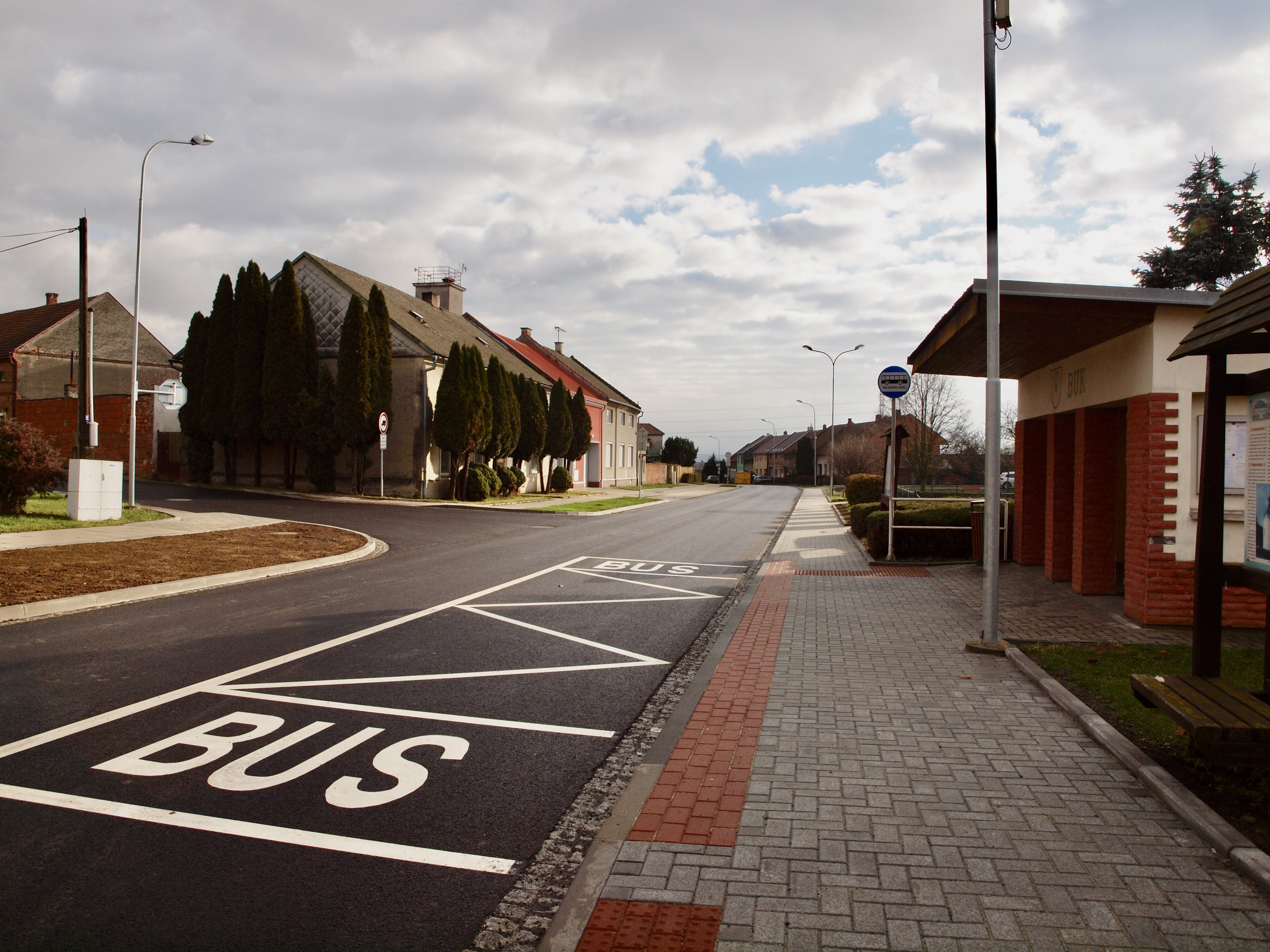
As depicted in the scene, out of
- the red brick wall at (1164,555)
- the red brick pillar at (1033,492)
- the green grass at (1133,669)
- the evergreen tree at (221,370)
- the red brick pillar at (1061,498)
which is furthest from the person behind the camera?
the evergreen tree at (221,370)

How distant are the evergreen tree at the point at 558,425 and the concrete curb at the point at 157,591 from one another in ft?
87.6

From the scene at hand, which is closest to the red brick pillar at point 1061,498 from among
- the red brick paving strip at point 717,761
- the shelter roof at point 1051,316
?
the shelter roof at point 1051,316

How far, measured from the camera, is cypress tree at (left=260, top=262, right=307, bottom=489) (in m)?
28.0

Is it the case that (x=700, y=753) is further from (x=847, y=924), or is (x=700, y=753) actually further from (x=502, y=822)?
(x=847, y=924)

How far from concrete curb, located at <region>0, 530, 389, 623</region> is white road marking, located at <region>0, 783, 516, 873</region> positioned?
5115 mm

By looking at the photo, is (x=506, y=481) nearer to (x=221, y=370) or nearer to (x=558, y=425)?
(x=558, y=425)

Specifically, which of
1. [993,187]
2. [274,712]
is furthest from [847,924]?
[993,187]

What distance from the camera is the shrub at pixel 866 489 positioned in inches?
885

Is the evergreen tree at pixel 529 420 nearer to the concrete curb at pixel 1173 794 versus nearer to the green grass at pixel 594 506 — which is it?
the green grass at pixel 594 506

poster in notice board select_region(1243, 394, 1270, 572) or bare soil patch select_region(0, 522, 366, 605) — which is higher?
poster in notice board select_region(1243, 394, 1270, 572)

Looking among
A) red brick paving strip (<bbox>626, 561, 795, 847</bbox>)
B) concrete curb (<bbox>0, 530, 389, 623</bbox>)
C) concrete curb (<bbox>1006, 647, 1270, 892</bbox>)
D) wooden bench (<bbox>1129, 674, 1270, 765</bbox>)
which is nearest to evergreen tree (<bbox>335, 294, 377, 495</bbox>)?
concrete curb (<bbox>0, 530, 389, 623</bbox>)

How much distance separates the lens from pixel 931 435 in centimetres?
4366

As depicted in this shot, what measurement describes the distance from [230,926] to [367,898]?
455mm

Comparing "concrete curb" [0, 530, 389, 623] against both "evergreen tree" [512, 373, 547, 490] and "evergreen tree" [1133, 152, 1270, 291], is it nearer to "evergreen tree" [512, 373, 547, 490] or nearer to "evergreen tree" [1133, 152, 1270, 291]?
"evergreen tree" [512, 373, 547, 490]
